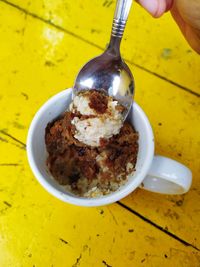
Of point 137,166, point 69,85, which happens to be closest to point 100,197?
point 137,166

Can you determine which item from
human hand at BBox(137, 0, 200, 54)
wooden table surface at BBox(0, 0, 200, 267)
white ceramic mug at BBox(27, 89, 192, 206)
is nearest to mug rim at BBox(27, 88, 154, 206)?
white ceramic mug at BBox(27, 89, 192, 206)

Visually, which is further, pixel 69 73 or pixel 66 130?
pixel 69 73

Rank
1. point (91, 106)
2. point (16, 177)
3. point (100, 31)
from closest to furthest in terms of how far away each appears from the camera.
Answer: point (91, 106), point (16, 177), point (100, 31)

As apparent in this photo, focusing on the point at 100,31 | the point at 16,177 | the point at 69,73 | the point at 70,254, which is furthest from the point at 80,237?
the point at 100,31

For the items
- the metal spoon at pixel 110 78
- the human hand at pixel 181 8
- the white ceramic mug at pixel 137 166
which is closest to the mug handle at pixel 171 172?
the white ceramic mug at pixel 137 166

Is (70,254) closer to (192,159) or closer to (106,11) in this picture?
(192,159)

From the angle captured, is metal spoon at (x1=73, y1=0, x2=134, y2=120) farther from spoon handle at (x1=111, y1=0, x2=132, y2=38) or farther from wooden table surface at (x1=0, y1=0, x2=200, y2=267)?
wooden table surface at (x1=0, y1=0, x2=200, y2=267)

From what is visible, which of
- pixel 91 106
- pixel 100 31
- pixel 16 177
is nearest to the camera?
pixel 91 106
